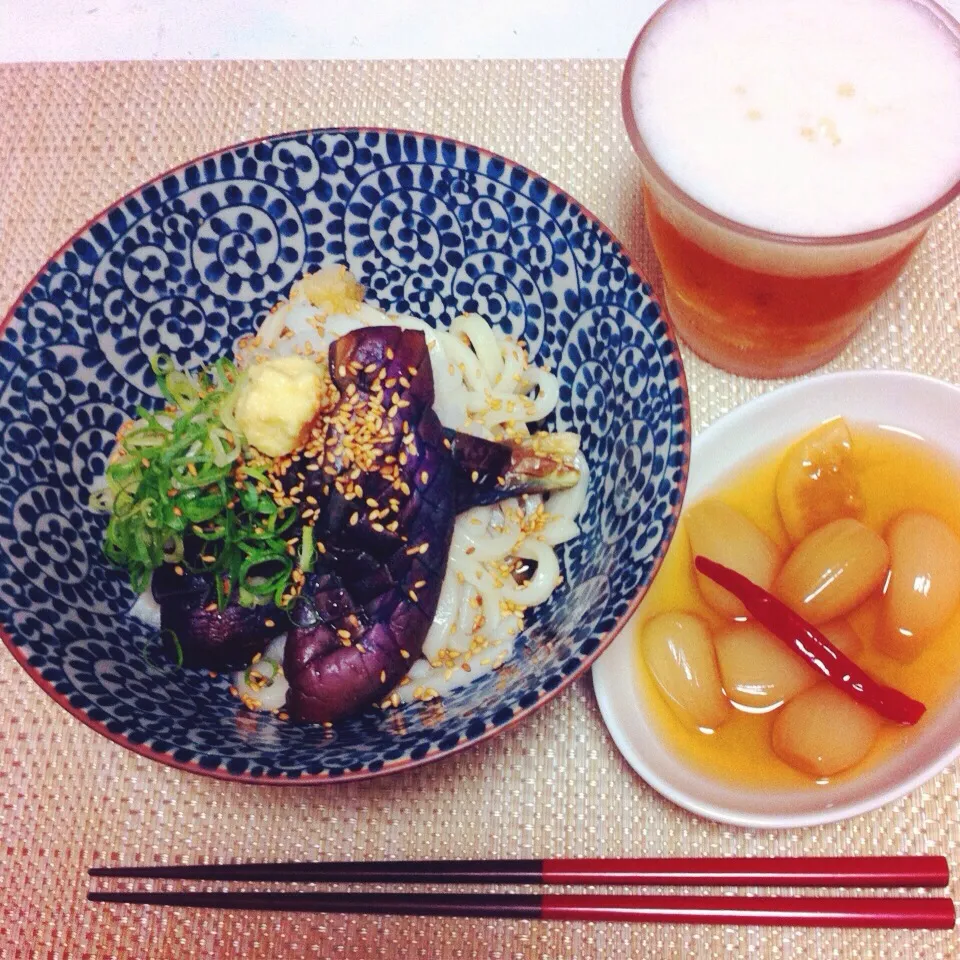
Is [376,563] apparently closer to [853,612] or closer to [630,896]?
[630,896]

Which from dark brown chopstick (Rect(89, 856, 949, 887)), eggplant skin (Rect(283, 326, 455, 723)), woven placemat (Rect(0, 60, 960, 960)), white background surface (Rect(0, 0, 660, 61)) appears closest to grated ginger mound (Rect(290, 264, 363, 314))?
eggplant skin (Rect(283, 326, 455, 723))

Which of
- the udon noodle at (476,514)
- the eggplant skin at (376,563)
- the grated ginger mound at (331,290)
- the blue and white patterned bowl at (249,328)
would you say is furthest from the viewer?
the grated ginger mound at (331,290)

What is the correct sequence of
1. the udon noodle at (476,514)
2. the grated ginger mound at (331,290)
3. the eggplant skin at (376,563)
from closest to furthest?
the eggplant skin at (376,563) < the udon noodle at (476,514) < the grated ginger mound at (331,290)

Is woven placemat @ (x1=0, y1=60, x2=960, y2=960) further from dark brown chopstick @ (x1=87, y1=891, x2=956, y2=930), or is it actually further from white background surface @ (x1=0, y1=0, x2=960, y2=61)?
white background surface @ (x1=0, y1=0, x2=960, y2=61)

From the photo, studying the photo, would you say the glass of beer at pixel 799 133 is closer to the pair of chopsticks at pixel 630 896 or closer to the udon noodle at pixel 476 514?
the udon noodle at pixel 476 514

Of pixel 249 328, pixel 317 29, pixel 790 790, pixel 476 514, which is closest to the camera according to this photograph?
pixel 790 790

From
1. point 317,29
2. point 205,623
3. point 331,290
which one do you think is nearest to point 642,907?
point 205,623

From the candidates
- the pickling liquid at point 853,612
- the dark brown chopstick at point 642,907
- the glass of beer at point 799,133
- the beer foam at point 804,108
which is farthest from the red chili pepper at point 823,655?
the beer foam at point 804,108
